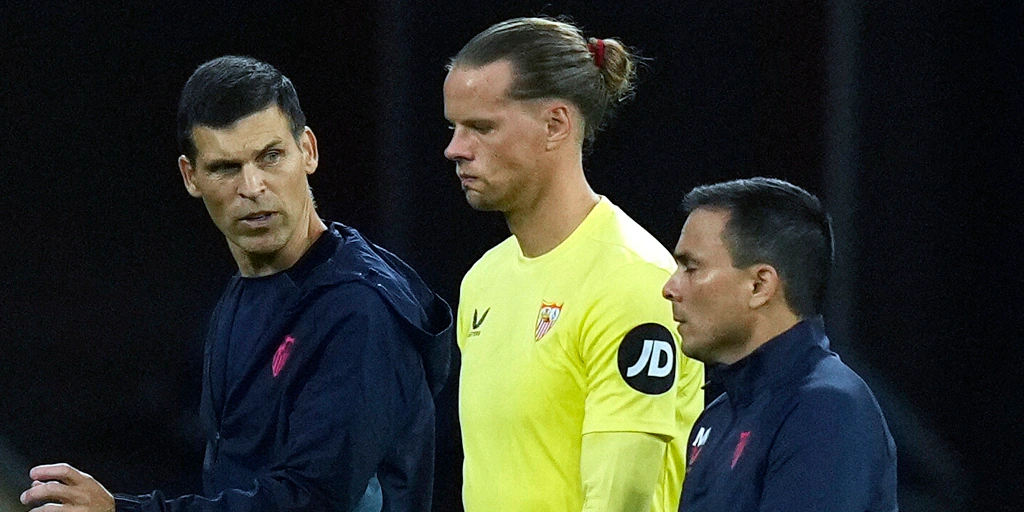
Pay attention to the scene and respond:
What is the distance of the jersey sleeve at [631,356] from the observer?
2.05 meters

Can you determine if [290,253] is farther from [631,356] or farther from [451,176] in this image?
[451,176]

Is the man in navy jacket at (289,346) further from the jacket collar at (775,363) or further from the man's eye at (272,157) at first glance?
the jacket collar at (775,363)

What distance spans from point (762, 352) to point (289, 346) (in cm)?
66

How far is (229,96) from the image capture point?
2.29 metres

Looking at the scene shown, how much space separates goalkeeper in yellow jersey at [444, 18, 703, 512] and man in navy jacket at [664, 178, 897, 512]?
100mm

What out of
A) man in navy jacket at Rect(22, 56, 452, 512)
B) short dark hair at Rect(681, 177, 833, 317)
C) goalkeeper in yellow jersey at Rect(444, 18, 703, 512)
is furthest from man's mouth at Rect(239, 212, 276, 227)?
short dark hair at Rect(681, 177, 833, 317)

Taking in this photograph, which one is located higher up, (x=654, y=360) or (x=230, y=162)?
(x=230, y=162)

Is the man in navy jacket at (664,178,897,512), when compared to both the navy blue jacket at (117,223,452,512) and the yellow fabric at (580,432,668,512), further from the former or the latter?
the navy blue jacket at (117,223,452,512)

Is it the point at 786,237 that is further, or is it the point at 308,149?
the point at 308,149

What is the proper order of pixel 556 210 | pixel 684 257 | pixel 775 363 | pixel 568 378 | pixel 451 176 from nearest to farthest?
pixel 775 363 < pixel 684 257 < pixel 568 378 < pixel 556 210 < pixel 451 176

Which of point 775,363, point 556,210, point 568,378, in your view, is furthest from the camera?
point 556,210

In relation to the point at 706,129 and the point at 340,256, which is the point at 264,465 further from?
the point at 706,129

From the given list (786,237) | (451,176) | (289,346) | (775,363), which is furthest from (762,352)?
(451,176)

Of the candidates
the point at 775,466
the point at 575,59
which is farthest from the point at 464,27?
the point at 775,466
